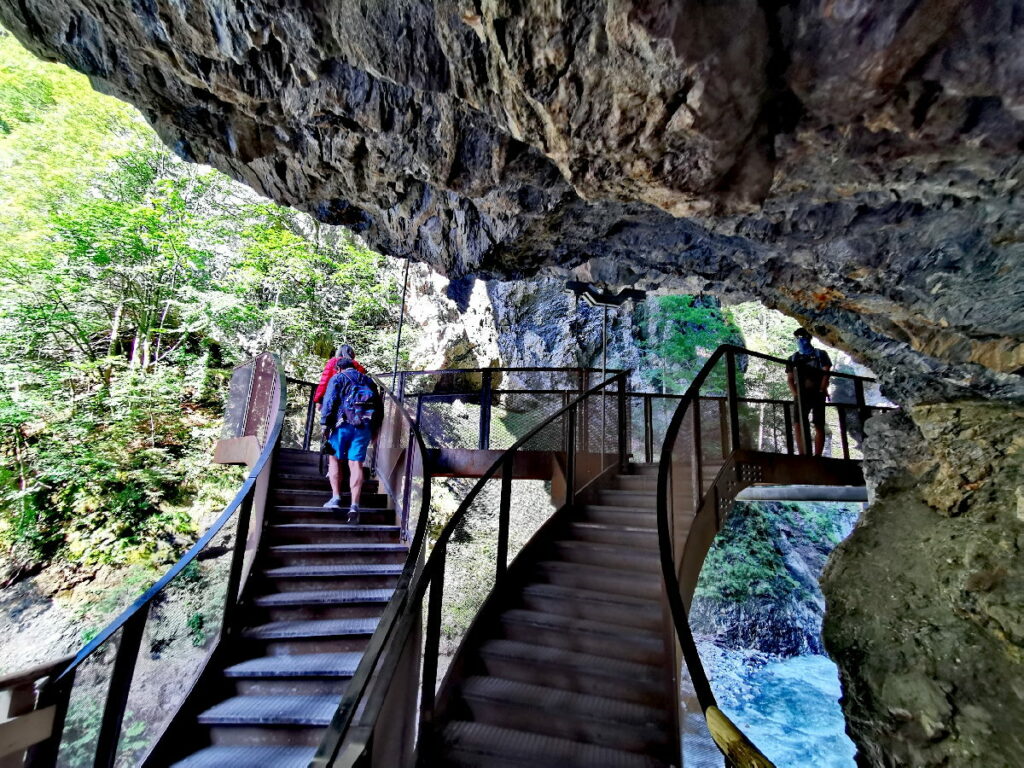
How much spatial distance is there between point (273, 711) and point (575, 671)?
1.89 meters

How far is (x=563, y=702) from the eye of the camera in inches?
101

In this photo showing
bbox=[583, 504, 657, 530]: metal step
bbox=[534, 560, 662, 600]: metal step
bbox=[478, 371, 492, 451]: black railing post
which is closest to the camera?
bbox=[534, 560, 662, 600]: metal step

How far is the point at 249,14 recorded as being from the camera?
315 cm

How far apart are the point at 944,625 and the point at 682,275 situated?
4147 millimetres

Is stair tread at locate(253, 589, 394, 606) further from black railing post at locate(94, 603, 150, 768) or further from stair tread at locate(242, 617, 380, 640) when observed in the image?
black railing post at locate(94, 603, 150, 768)

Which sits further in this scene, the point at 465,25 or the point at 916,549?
the point at 916,549

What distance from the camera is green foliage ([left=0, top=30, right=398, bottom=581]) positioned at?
282 inches

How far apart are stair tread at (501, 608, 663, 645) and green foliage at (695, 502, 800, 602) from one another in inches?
282

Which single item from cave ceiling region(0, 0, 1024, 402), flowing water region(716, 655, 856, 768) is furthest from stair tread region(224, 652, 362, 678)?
flowing water region(716, 655, 856, 768)

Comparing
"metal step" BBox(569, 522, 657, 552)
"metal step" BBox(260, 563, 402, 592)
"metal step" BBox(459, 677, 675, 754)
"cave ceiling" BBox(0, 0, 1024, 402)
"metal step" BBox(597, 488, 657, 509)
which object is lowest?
"metal step" BBox(459, 677, 675, 754)

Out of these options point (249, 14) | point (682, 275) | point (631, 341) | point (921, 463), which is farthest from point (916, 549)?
point (631, 341)

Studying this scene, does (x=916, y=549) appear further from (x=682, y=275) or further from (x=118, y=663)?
(x=118, y=663)

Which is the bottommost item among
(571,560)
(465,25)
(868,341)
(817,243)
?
(571,560)

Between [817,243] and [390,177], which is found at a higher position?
[390,177]
